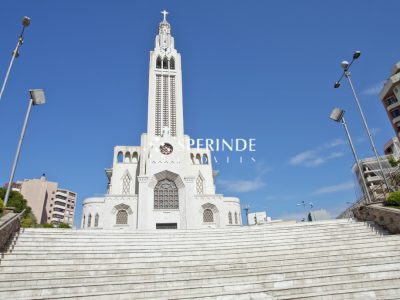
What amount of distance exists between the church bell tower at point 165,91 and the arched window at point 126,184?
625cm

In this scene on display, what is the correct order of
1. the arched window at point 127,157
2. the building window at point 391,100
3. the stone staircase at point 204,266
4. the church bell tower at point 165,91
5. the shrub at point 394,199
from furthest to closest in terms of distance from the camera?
the building window at point 391,100
the arched window at point 127,157
the church bell tower at point 165,91
the shrub at point 394,199
the stone staircase at point 204,266

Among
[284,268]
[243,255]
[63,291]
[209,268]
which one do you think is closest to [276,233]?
[243,255]

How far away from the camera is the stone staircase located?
623 centimetres

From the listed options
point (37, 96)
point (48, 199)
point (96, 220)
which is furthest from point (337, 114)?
Result: point (48, 199)

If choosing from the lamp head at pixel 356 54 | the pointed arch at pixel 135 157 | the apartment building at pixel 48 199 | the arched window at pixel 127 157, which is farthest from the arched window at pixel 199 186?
the apartment building at pixel 48 199

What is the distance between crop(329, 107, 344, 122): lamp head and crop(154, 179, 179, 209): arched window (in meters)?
18.7

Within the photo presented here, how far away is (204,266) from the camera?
314 inches

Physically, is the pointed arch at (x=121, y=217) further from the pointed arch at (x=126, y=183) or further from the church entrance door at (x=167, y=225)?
the pointed arch at (x=126, y=183)

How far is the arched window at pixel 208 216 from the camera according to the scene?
97.2 feet

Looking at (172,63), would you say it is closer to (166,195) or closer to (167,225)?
(166,195)

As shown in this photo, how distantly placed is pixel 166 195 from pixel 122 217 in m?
5.30

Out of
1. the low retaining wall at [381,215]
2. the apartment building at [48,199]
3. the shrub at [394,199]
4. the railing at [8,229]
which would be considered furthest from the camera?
the apartment building at [48,199]

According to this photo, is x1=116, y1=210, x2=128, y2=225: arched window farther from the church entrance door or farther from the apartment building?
the apartment building

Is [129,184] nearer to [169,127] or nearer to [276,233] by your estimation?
[169,127]
